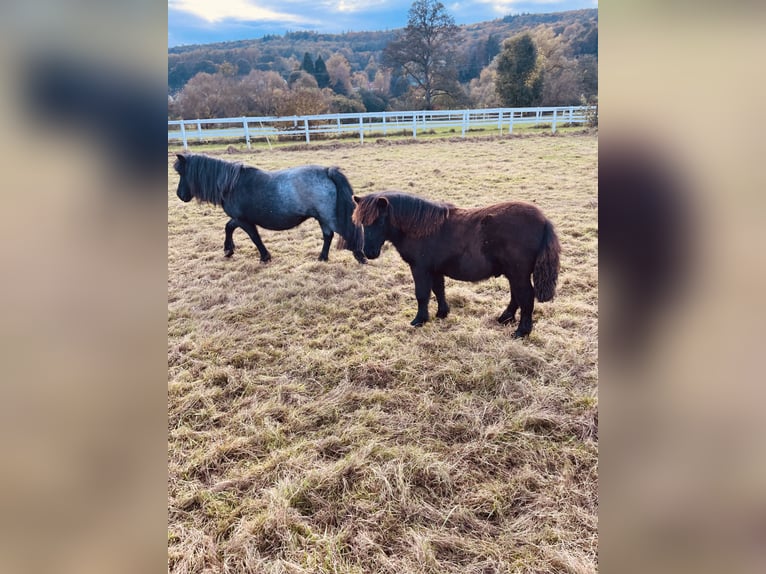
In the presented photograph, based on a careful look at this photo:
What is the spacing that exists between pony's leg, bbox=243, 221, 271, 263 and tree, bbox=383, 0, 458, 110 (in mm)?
11535

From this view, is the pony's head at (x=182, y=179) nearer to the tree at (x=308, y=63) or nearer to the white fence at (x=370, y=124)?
the white fence at (x=370, y=124)

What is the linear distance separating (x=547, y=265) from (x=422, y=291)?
1086 mm

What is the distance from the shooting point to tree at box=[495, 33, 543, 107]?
16.6 meters

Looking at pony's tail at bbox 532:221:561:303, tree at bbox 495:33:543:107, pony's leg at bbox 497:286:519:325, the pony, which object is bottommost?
pony's leg at bbox 497:286:519:325

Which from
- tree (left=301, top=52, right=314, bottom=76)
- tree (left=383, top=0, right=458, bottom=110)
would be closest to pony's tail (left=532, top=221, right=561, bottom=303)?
tree (left=383, top=0, right=458, bottom=110)

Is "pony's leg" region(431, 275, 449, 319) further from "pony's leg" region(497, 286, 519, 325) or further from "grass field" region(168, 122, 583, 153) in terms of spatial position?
"grass field" region(168, 122, 583, 153)

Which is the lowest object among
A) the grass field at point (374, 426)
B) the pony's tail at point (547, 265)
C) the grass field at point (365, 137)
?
the grass field at point (374, 426)

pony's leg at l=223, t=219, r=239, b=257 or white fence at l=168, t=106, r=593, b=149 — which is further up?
white fence at l=168, t=106, r=593, b=149

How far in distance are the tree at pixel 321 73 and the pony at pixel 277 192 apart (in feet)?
64.3

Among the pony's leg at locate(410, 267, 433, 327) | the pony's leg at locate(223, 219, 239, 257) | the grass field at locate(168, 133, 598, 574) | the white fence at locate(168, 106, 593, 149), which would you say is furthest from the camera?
the white fence at locate(168, 106, 593, 149)

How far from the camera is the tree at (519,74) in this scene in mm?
16562
